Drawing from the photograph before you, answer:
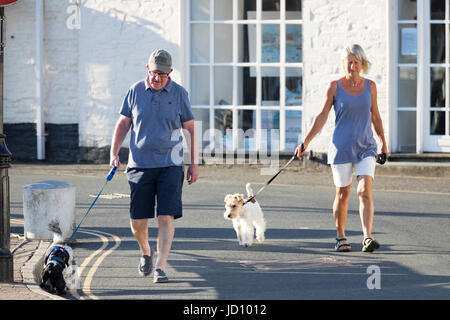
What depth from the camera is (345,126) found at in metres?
9.05

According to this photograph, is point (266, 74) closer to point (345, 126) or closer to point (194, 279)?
point (345, 126)

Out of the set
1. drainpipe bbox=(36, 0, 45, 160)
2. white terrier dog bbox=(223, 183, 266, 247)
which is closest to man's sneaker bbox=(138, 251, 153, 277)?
white terrier dog bbox=(223, 183, 266, 247)

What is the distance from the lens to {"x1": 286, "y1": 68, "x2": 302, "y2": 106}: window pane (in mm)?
16719

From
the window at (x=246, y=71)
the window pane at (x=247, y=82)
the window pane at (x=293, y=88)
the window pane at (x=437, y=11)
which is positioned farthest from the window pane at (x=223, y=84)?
the window pane at (x=437, y=11)

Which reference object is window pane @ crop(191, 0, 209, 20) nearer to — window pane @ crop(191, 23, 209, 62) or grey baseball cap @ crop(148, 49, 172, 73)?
window pane @ crop(191, 23, 209, 62)

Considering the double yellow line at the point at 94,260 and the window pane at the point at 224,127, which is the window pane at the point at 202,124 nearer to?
the window pane at the point at 224,127

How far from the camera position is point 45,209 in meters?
9.49

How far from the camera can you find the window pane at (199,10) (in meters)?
16.9

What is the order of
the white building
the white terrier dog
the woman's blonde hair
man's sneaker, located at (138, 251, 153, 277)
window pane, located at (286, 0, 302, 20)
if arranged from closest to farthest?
man's sneaker, located at (138, 251, 153, 277) → the woman's blonde hair → the white terrier dog → the white building → window pane, located at (286, 0, 302, 20)

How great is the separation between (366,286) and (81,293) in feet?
7.47

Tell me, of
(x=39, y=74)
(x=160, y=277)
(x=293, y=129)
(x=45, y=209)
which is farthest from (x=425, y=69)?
(x=160, y=277)

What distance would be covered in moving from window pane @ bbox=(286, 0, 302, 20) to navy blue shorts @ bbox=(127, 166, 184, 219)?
9.34 metres

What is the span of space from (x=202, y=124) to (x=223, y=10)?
6.85 ft
